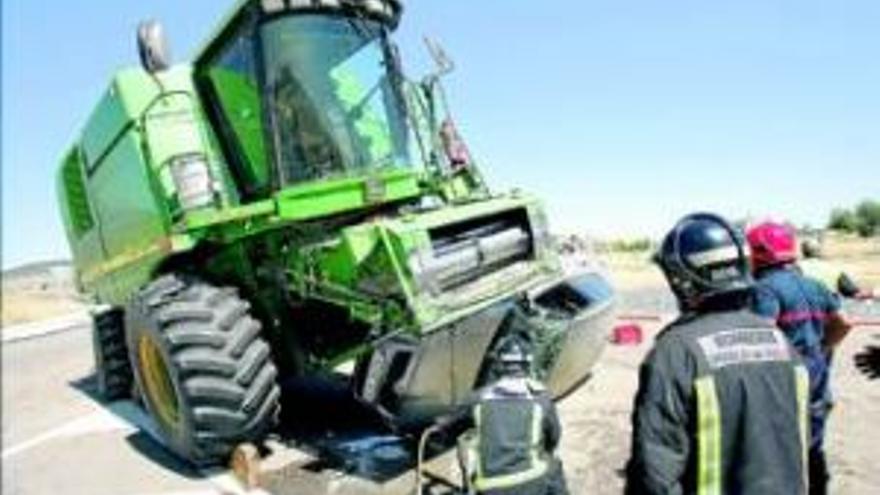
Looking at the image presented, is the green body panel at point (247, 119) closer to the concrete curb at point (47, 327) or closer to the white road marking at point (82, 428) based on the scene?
the white road marking at point (82, 428)

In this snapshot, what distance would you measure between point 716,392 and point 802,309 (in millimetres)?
3123

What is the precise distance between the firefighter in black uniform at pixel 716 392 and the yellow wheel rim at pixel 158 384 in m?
6.89

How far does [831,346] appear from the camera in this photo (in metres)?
6.95

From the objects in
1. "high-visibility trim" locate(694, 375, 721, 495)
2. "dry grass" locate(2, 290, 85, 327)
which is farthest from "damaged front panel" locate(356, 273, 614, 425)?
"dry grass" locate(2, 290, 85, 327)

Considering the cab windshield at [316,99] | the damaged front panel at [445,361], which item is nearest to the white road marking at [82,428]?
the damaged front panel at [445,361]

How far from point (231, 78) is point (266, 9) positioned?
901 millimetres

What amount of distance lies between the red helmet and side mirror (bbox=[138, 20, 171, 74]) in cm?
597

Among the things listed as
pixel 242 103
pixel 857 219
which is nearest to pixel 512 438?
pixel 242 103

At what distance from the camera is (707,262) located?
3.83 meters

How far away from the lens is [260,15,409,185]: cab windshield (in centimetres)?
995

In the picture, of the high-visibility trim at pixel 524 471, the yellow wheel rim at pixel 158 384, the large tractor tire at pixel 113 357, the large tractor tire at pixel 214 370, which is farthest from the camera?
the large tractor tire at pixel 113 357

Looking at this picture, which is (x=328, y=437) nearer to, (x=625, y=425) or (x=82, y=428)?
(x=625, y=425)

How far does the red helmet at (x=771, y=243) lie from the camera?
21.9 feet

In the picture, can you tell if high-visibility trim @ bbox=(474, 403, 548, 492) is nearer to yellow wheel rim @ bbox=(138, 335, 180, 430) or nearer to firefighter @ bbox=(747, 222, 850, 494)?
firefighter @ bbox=(747, 222, 850, 494)
